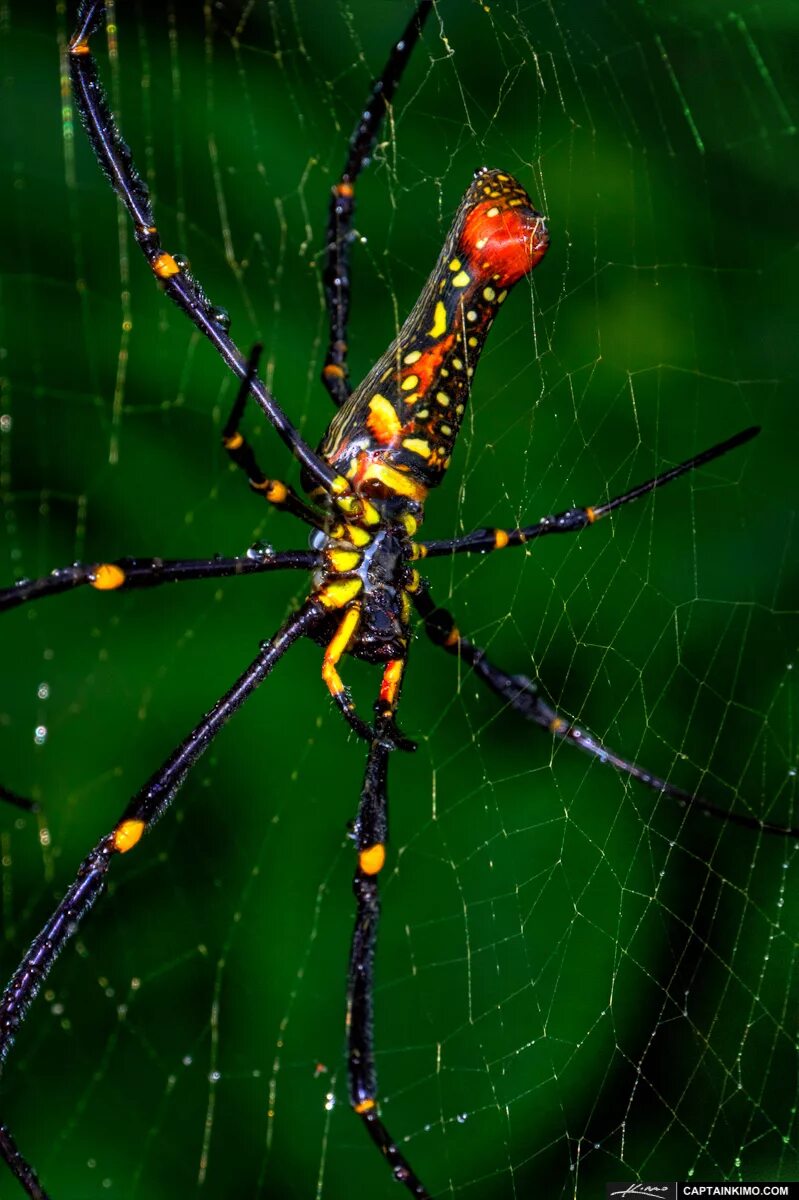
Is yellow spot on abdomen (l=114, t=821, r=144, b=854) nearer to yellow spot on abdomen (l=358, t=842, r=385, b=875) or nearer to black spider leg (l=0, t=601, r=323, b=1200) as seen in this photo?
black spider leg (l=0, t=601, r=323, b=1200)

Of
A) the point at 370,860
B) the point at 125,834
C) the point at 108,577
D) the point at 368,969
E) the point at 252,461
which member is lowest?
the point at 368,969

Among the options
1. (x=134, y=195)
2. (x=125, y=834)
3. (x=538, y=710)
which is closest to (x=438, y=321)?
(x=134, y=195)

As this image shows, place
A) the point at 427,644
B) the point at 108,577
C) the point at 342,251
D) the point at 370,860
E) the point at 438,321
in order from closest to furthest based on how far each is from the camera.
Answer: the point at 108,577, the point at 438,321, the point at 370,860, the point at 342,251, the point at 427,644

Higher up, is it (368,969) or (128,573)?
(128,573)

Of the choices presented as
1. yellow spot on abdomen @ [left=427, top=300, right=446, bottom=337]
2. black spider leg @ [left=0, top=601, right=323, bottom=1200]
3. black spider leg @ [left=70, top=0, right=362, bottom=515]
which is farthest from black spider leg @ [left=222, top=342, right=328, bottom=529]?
yellow spot on abdomen @ [left=427, top=300, right=446, bottom=337]

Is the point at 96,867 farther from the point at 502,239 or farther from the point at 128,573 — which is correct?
the point at 502,239

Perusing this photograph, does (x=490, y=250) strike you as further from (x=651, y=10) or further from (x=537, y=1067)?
(x=537, y=1067)

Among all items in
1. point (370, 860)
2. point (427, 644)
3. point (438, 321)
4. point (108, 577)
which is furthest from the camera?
point (427, 644)
